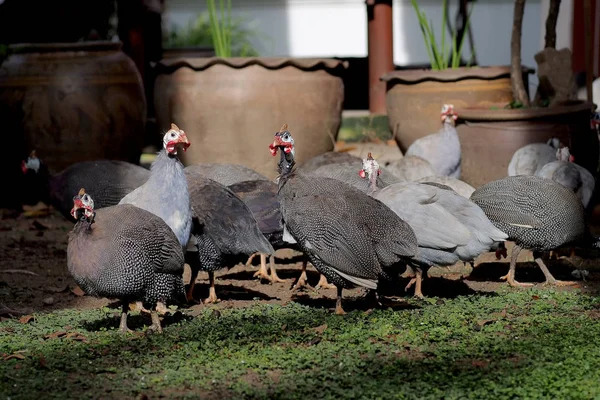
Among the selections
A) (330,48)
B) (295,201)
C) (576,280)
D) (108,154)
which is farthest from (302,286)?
(330,48)

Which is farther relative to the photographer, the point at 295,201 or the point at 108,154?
the point at 108,154

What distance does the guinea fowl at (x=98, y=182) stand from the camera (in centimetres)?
676

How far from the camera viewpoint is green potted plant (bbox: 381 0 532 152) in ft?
27.9

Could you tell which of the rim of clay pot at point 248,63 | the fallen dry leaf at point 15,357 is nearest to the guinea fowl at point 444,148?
the rim of clay pot at point 248,63

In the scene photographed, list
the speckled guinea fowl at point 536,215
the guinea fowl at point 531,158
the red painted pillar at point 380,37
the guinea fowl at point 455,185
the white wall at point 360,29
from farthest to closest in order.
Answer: the white wall at point 360,29
the red painted pillar at point 380,37
the guinea fowl at point 531,158
the guinea fowl at point 455,185
the speckled guinea fowl at point 536,215

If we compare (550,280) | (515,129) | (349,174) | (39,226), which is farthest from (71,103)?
(550,280)

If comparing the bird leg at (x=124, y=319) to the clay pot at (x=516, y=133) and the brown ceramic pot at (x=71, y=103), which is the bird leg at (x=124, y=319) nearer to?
the clay pot at (x=516, y=133)

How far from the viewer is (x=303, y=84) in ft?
27.0

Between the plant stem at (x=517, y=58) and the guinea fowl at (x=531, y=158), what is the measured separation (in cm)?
85

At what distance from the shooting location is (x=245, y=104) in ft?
26.6

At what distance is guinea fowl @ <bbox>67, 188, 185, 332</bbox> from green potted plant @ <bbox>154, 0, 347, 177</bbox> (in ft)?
11.6

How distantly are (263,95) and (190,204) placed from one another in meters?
3.02

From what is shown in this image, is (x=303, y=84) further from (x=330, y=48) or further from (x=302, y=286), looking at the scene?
(x=330, y=48)

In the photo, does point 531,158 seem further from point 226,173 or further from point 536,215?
point 226,173
